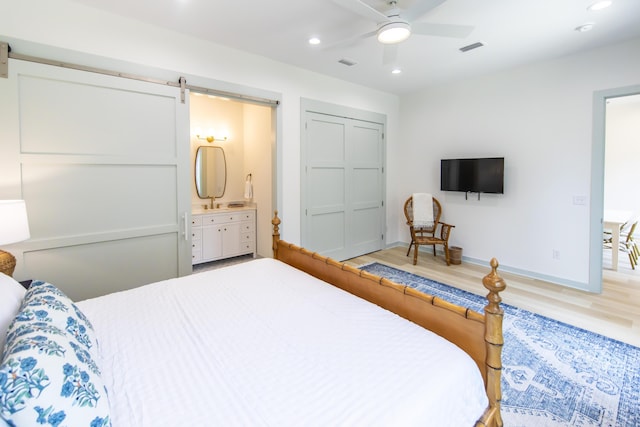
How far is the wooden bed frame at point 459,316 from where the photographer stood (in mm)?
1203

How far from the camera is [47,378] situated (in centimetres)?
78

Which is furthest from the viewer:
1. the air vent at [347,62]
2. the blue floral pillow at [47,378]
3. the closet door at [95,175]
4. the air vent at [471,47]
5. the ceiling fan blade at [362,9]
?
the air vent at [347,62]

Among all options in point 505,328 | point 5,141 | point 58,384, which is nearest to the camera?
point 58,384

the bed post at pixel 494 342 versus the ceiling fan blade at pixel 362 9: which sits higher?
the ceiling fan blade at pixel 362 9

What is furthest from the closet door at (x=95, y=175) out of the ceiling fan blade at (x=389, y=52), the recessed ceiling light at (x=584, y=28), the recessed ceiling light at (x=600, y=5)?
the recessed ceiling light at (x=584, y=28)

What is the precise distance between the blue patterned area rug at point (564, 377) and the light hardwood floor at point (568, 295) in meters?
0.24

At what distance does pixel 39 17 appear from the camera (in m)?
2.31

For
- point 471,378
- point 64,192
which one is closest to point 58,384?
point 471,378

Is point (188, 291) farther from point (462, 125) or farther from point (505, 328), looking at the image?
point (462, 125)

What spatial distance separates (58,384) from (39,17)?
2.84 meters

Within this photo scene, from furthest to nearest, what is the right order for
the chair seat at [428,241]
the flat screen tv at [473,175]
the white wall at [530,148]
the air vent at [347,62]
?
the chair seat at [428,241] < the flat screen tv at [473,175] < the air vent at [347,62] < the white wall at [530,148]

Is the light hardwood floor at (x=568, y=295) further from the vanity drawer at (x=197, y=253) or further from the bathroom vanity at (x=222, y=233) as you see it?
the vanity drawer at (x=197, y=253)

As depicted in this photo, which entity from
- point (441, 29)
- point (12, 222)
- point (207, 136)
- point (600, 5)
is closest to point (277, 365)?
point (12, 222)

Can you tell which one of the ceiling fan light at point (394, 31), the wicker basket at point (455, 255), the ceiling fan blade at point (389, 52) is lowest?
the wicker basket at point (455, 255)
